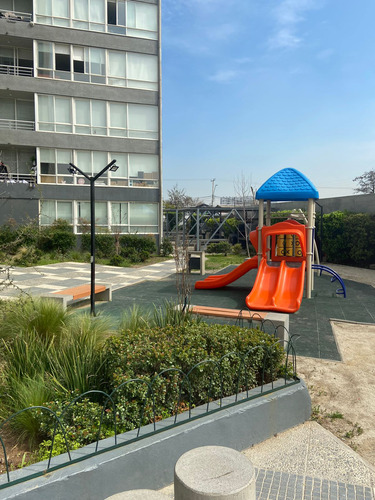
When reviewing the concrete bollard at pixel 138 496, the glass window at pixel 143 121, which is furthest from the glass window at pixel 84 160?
the concrete bollard at pixel 138 496

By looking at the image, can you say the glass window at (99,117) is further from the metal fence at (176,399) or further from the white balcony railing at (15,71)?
the metal fence at (176,399)

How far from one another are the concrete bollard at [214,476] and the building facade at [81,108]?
67.9ft

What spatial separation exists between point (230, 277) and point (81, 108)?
16.0 metres

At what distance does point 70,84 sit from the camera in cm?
2234

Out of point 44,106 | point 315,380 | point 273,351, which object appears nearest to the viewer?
point 273,351

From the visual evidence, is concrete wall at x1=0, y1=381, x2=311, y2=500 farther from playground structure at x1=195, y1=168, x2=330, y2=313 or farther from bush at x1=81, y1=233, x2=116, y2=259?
bush at x1=81, y1=233, x2=116, y2=259

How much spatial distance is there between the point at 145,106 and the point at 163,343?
71.6 feet

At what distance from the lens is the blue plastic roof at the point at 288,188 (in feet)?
36.0

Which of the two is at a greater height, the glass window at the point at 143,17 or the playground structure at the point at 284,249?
the glass window at the point at 143,17

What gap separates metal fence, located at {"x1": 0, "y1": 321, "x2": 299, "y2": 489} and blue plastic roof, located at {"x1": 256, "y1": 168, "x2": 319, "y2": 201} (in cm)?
729

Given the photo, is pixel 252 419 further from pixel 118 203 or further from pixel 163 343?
pixel 118 203

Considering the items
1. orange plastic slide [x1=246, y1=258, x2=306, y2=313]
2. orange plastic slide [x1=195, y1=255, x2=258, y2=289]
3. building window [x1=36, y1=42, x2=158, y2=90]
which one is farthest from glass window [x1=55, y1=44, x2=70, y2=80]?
orange plastic slide [x1=246, y1=258, x2=306, y2=313]

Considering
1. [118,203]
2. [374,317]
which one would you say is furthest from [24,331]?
[118,203]

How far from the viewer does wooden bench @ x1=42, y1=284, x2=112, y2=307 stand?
27.7 feet
